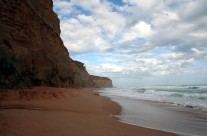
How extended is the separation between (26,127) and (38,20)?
45.9 ft

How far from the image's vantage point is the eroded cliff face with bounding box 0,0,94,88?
37.0 ft

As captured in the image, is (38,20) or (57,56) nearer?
(38,20)

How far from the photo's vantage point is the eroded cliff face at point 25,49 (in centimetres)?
1127

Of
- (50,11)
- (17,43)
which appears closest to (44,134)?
(17,43)

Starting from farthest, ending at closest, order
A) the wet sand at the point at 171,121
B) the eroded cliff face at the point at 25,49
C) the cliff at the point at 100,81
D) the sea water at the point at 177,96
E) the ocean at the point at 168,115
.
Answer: the cliff at the point at 100,81 < the sea water at the point at 177,96 < the eroded cliff face at the point at 25,49 < the ocean at the point at 168,115 < the wet sand at the point at 171,121

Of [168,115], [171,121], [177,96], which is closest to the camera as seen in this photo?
[171,121]

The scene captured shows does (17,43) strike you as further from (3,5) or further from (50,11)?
(50,11)

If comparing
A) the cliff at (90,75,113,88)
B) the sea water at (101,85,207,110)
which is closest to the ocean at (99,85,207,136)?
the sea water at (101,85,207,110)

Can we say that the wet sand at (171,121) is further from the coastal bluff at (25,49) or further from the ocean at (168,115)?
the coastal bluff at (25,49)

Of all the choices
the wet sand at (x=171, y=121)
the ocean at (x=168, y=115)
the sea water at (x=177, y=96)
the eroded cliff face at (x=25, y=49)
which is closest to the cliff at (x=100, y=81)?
the sea water at (x=177, y=96)

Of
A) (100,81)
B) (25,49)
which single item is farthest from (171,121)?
(100,81)

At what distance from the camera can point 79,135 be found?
443 centimetres

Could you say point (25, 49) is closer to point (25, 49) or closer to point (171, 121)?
point (25, 49)

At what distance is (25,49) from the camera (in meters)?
13.5
